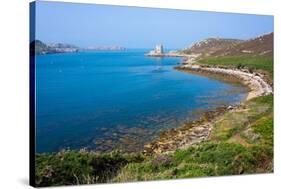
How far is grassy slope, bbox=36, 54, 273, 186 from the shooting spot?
7.96 metres

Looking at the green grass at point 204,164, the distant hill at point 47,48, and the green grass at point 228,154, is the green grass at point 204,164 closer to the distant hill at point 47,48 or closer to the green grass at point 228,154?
the green grass at point 228,154

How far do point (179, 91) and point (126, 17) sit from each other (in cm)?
145

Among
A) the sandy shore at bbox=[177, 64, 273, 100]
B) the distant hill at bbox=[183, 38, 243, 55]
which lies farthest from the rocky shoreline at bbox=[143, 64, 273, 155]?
the distant hill at bbox=[183, 38, 243, 55]

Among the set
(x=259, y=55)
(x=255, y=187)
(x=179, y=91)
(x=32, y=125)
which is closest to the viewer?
(x=32, y=125)

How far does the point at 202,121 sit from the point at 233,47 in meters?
1.50

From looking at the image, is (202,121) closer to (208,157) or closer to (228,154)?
(208,157)

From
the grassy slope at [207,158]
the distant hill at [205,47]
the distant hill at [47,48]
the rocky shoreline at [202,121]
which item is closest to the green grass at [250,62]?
the grassy slope at [207,158]

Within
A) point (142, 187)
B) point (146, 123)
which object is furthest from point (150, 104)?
point (142, 187)

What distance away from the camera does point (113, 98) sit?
850cm

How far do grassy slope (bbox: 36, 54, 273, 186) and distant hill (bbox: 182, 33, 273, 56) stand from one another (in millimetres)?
114

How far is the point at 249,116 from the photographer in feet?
31.4

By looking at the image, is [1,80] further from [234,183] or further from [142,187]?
[234,183]

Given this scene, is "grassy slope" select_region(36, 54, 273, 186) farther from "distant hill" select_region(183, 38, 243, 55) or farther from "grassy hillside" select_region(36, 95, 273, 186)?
"distant hill" select_region(183, 38, 243, 55)

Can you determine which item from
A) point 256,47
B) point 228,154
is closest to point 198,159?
point 228,154
